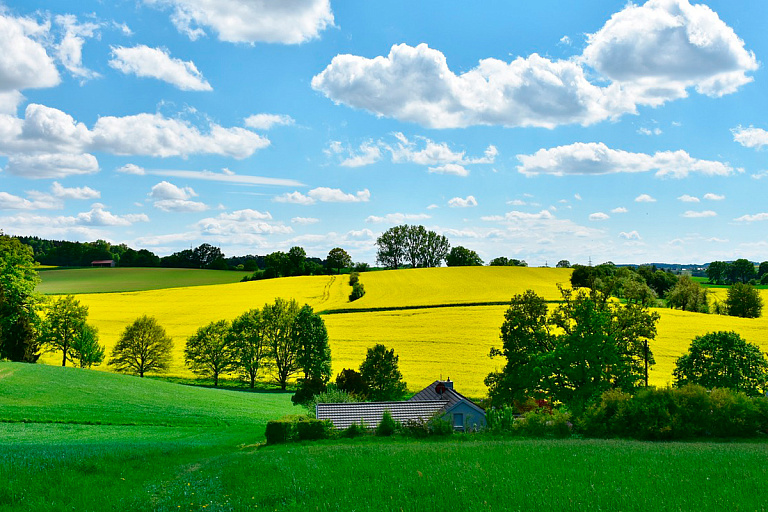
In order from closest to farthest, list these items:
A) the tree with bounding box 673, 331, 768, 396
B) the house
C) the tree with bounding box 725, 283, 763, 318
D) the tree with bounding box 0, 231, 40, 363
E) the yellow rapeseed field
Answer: the house → the tree with bounding box 673, 331, 768, 396 → the tree with bounding box 0, 231, 40, 363 → the yellow rapeseed field → the tree with bounding box 725, 283, 763, 318

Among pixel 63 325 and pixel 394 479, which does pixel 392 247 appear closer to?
pixel 63 325

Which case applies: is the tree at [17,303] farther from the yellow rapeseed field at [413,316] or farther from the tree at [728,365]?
the tree at [728,365]

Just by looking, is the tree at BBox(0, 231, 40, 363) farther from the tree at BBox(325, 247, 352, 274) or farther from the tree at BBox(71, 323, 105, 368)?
the tree at BBox(325, 247, 352, 274)

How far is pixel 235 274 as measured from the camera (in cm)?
12850

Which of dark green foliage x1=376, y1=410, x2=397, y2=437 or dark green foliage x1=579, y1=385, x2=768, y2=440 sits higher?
dark green foliage x1=579, y1=385, x2=768, y2=440

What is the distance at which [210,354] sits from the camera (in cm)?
6078

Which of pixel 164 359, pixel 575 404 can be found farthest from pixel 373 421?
pixel 164 359

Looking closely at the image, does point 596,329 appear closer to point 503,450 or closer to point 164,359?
point 503,450

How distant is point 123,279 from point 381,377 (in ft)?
286

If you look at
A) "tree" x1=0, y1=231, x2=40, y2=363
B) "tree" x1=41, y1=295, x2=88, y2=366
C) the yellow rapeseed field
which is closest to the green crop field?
the yellow rapeseed field

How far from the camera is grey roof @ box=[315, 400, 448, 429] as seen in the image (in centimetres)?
3061

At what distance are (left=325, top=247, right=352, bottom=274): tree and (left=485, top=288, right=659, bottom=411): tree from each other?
300 ft

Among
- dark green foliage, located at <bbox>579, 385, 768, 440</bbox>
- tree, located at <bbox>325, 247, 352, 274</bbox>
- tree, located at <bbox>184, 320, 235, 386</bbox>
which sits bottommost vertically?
tree, located at <bbox>184, 320, 235, 386</bbox>

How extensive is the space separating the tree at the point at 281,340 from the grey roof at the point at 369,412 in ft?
86.6
